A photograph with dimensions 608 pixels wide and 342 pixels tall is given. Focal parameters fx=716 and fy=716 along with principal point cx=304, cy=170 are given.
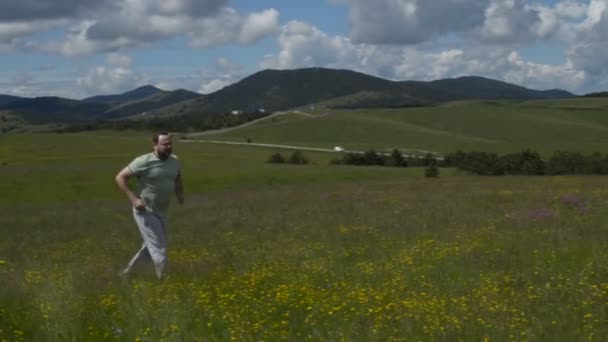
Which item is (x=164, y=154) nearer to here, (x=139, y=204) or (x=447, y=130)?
(x=139, y=204)

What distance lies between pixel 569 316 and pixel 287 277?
3.87 meters

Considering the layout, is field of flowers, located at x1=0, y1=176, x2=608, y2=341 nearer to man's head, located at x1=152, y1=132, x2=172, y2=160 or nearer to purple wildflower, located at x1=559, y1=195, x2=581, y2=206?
man's head, located at x1=152, y1=132, x2=172, y2=160

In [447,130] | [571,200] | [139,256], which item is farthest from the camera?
[447,130]

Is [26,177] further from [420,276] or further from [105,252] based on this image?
[420,276]

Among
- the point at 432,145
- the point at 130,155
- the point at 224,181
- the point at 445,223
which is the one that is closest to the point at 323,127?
the point at 432,145

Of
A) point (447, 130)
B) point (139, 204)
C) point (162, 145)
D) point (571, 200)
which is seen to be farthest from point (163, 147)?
point (447, 130)

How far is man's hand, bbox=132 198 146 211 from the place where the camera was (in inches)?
407

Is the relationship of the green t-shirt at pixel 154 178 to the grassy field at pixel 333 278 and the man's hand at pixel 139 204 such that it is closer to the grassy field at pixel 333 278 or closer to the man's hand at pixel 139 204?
the man's hand at pixel 139 204

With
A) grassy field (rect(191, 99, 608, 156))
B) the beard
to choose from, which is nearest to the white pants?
the beard

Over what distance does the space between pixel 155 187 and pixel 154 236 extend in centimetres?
74

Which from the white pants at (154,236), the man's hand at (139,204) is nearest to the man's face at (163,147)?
the man's hand at (139,204)

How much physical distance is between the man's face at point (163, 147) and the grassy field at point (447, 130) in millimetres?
115124

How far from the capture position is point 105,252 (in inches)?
579

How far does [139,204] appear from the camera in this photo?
1034 cm
